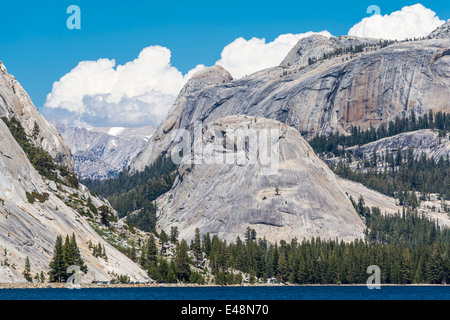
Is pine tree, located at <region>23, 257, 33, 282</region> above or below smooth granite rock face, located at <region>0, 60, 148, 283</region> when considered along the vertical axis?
below

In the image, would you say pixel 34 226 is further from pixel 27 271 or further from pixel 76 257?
pixel 27 271

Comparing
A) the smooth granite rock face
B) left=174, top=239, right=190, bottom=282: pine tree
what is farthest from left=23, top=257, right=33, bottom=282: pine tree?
left=174, top=239, right=190, bottom=282: pine tree

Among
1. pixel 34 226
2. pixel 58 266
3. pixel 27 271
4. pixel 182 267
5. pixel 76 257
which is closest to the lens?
pixel 27 271

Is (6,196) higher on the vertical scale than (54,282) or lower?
higher

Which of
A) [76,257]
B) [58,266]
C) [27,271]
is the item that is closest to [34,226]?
[76,257]

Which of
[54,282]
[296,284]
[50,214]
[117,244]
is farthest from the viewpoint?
[296,284]

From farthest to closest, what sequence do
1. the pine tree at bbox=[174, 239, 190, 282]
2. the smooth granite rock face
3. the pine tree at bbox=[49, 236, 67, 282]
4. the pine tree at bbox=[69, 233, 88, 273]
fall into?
the pine tree at bbox=[174, 239, 190, 282], the pine tree at bbox=[69, 233, 88, 273], the pine tree at bbox=[49, 236, 67, 282], the smooth granite rock face

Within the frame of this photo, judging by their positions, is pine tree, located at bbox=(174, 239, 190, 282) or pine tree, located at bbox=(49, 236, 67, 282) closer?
pine tree, located at bbox=(49, 236, 67, 282)

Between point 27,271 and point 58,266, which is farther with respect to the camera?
point 58,266

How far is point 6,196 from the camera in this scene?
452 ft

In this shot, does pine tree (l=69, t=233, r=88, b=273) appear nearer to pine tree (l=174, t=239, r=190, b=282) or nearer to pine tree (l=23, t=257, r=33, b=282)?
pine tree (l=23, t=257, r=33, b=282)

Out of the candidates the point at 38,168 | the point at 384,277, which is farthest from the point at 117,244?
the point at 384,277
